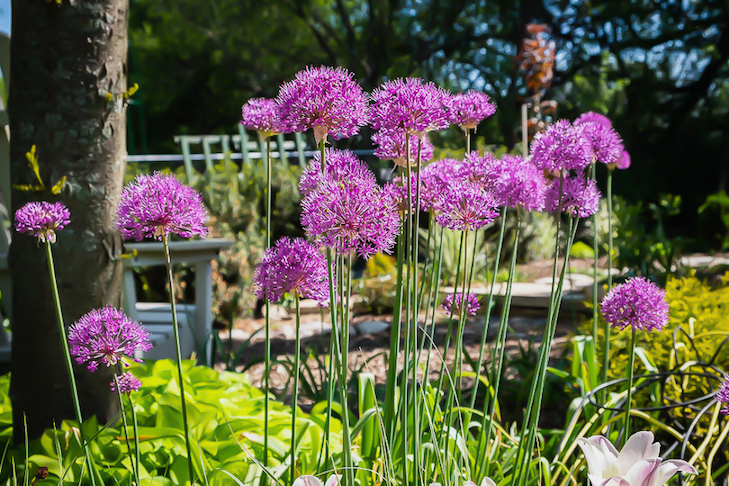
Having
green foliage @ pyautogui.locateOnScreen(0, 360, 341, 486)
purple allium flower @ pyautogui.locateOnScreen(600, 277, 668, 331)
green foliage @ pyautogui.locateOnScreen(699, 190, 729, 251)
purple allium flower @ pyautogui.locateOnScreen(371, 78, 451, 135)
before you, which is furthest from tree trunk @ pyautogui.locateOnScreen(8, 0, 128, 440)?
green foliage @ pyautogui.locateOnScreen(699, 190, 729, 251)

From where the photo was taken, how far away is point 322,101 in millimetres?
851

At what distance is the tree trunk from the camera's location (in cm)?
162

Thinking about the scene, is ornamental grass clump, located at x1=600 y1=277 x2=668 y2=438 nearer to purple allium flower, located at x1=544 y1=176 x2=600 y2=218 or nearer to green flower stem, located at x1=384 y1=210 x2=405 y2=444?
purple allium flower, located at x1=544 y1=176 x2=600 y2=218

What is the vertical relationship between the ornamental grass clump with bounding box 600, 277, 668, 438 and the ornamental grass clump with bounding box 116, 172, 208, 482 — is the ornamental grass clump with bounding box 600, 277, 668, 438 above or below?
below

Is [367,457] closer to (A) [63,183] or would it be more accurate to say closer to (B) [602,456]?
(B) [602,456]

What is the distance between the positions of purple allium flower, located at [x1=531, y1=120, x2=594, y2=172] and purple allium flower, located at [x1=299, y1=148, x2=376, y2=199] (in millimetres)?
412

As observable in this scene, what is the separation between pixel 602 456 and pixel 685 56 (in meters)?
13.1

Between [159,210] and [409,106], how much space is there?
15.8 inches

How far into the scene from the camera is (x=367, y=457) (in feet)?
5.00

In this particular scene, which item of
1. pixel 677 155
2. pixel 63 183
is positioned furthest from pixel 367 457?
pixel 677 155

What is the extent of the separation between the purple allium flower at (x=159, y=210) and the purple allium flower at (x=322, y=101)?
200 millimetres

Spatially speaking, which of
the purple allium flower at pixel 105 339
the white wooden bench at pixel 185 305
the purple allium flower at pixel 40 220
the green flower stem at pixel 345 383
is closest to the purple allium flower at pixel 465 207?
the green flower stem at pixel 345 383

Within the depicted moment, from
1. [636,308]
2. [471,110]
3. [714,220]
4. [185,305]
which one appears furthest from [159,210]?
[714,220]

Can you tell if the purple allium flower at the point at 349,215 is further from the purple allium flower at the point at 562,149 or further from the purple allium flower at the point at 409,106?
the purple allium flower at the point at 562,149
